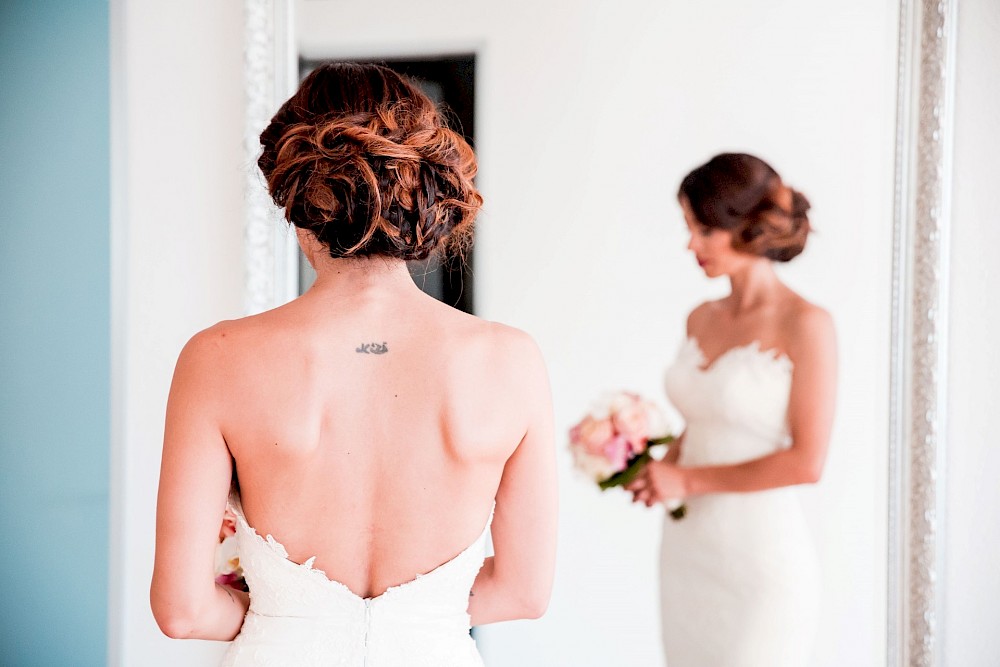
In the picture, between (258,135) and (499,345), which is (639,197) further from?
(258,135)

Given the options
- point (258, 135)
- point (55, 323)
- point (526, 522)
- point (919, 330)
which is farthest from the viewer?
point (55, 323)

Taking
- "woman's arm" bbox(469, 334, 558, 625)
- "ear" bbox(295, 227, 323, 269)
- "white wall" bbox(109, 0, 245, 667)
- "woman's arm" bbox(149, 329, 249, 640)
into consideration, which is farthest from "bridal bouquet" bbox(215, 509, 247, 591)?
"ear" bbox(295, 227, 323, 269)

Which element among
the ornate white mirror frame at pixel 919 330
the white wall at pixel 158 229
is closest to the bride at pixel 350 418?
the white wall at pixel 158 229

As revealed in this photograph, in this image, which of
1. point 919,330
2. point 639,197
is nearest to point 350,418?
point 639,197

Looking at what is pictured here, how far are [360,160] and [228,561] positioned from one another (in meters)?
1.11

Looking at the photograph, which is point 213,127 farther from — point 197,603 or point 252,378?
point 197,603

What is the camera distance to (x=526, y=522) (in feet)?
3.60

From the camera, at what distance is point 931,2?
154 cm

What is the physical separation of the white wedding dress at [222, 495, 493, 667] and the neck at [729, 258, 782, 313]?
82cm

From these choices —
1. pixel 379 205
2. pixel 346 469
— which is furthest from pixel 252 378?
pixel 379 205

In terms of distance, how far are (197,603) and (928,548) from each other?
1.40 meters

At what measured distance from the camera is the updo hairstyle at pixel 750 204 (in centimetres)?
155

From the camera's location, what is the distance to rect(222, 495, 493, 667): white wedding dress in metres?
1.01

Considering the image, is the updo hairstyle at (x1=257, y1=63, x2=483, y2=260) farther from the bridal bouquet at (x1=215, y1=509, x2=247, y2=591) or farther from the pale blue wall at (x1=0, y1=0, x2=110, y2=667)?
the pale blue wall at (x1=0, y1=0, x2=110, y2=667)
